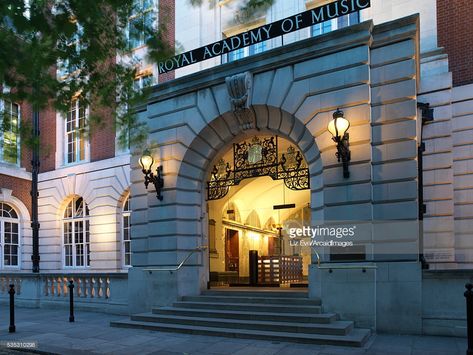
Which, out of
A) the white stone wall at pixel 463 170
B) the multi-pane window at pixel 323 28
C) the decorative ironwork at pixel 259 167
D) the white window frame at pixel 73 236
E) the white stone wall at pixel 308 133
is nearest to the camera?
the white stone wall at pixel 308 133

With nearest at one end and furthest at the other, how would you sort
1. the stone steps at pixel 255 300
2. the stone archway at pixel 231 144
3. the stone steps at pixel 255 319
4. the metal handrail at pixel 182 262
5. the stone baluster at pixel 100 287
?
the stone steps at pixel 255 319 → the stone steps at pixel 255 300 → the stone archway at pixel 231 144 → the metal handrail at pixel 182 262 → the stone baluster at pixel 100 287

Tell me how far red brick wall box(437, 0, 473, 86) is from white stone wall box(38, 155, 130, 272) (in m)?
12.4

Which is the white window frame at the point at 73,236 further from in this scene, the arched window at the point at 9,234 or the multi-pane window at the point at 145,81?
the multi-pane window at the point at 145,81

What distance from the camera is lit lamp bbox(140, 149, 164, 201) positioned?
12.9 meters

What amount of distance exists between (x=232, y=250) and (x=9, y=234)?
11.8 meters

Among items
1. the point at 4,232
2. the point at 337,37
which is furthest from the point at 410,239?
the point at 4,232

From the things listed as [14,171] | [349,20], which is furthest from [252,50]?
[14,171]

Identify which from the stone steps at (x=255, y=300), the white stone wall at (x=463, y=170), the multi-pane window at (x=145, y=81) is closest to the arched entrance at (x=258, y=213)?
the stone steps at (x=255, y=300)

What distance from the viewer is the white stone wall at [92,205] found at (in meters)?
18.9

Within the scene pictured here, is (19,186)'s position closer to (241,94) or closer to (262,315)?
(241,94)

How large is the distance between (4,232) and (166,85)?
13.0m

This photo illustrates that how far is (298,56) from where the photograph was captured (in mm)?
11203

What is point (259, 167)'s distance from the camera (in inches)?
495

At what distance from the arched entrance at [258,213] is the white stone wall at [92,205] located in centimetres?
511
